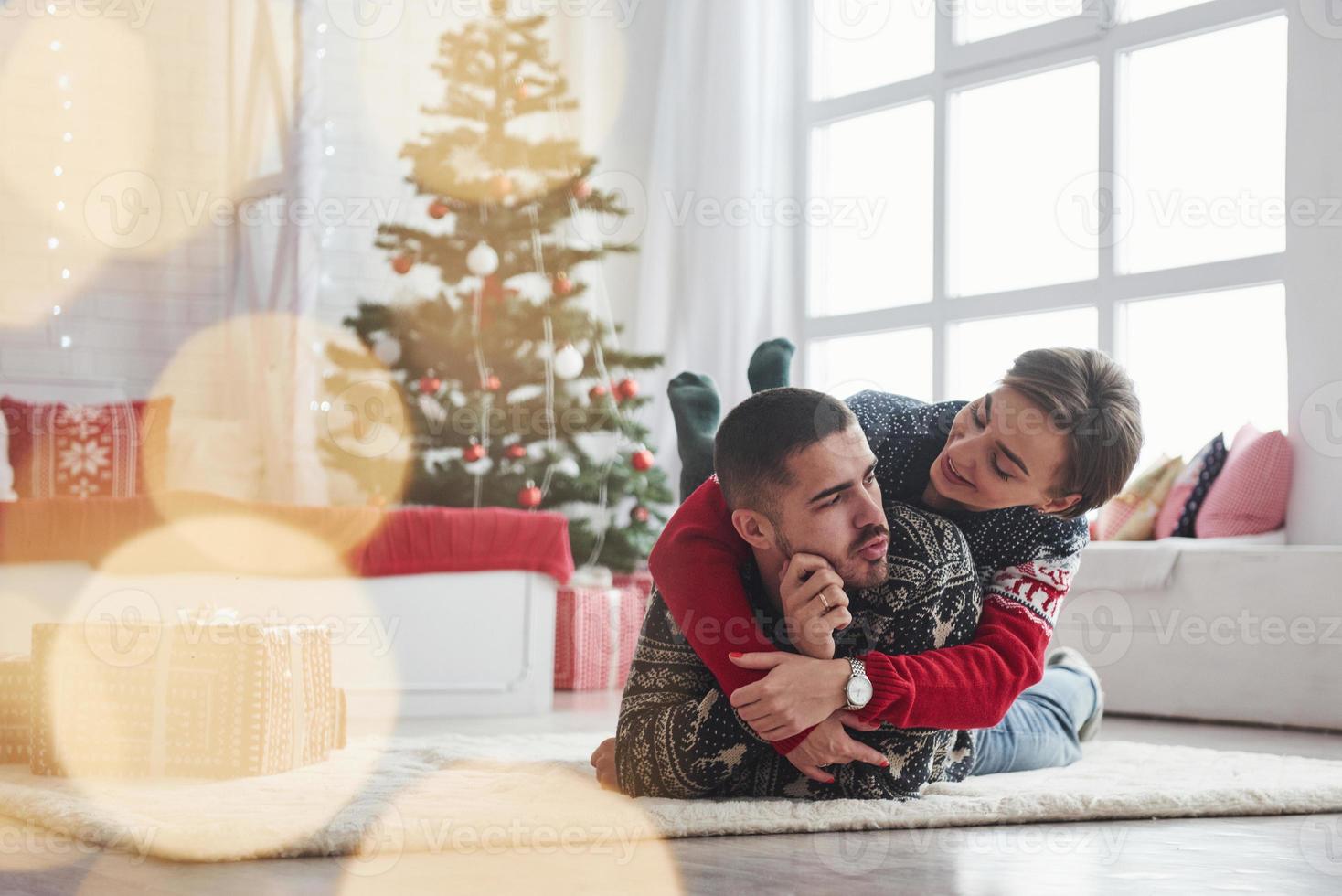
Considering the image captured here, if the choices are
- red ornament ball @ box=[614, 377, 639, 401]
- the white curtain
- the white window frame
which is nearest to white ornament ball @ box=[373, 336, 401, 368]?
red ornament ball @ box=[614, 377, 639, 401]

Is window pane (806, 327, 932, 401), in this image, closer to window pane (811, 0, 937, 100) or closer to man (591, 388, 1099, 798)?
window pane (811, 0, 937, 100)

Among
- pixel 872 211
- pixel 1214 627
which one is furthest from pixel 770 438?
pixel 872 211

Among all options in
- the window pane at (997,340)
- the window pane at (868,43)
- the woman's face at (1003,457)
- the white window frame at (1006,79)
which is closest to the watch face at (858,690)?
the woman's face at (1003,457)

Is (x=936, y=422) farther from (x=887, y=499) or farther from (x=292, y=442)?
(x=292, y=442)

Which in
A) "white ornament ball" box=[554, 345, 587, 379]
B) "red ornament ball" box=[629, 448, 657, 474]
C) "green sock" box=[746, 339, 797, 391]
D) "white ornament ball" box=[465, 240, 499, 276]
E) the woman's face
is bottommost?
the woman's face

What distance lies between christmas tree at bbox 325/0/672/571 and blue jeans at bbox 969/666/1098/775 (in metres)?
2.30

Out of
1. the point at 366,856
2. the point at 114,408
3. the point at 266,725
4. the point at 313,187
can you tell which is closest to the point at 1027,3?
the point at 313,187

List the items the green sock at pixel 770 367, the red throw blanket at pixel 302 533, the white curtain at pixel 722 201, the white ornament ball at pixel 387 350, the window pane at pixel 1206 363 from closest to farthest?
the green sock at pixel 770 367 < the red throw blanket at pixel 302 533 < the window pane at pixel 1206 363 < the white ornament ball at pixel 387 350 < the white curtain at pixel 722 201

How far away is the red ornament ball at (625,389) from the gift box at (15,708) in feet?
9.08

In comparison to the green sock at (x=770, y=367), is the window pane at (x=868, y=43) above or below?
above

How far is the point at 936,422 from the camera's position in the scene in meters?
1.98

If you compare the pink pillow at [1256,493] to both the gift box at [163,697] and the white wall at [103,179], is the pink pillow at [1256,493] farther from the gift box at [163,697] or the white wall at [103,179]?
the white wall at [103,179]

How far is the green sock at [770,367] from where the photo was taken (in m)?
2.55

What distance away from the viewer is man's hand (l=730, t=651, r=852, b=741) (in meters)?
1.64
